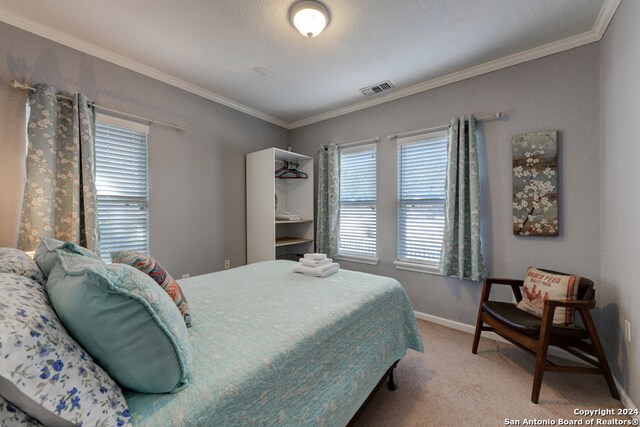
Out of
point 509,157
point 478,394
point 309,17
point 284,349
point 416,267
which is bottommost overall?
point 478,394

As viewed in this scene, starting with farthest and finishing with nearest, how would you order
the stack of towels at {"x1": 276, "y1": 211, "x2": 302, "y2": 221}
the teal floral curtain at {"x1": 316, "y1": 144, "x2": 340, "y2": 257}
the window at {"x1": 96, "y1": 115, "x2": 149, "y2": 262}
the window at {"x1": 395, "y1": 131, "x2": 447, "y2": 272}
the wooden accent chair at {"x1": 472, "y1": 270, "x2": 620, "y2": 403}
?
the stack of towels at {"x1": 276, "y1": 211, "x2": 302, "y2": 221}, the teal floral curtain at {"x1": 316, "y1": 144, "x2": 340, "y2": 257}, the window at {"x1": 395, "y1": 131, "x2": 447, "y2": 272}, the window at {"x1": 96, "y1": 115, "x2": 149, "y2": 262}, the wooden accent chair at {"x1": 472, "y1": 270, "x2": 620, "y2": 403}

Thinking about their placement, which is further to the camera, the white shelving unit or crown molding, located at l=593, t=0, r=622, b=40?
the white shelving unit

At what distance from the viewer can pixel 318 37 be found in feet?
7.01

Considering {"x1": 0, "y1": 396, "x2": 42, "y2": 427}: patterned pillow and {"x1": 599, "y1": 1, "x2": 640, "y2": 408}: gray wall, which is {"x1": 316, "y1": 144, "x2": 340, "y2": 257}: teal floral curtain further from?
{"x1": 0, "y1": 396, "x2": 42, "y2": 427}: patterned pillow

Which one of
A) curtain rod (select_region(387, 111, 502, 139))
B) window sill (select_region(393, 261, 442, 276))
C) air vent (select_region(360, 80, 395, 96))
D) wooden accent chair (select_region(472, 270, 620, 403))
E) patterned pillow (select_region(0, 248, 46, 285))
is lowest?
wooden accent chair (select_region(472, 270, 620, 403))

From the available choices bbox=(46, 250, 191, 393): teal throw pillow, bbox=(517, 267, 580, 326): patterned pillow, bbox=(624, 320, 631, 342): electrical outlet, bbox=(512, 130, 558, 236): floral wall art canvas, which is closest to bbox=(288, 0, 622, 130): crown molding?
bbox=(512, 130, 558, 236): floral wall art canvas

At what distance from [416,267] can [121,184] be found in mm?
3174

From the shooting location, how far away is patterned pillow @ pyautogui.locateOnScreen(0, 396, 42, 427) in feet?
1.70

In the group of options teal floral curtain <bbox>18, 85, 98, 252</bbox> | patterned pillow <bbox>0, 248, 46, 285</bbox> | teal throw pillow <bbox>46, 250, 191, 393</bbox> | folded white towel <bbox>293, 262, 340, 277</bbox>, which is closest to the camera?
teal throw pillow <bbox>46, 250, 191, 393</bbox>

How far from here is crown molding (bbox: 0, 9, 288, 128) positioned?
6.32 ft

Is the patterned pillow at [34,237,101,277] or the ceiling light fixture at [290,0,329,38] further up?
the ceiling light fixture at [290,0,329,38]

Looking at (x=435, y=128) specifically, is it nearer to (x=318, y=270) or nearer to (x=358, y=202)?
(x=358, y=202)

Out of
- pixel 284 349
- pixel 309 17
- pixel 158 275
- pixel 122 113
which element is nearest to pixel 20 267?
pixel 158 275

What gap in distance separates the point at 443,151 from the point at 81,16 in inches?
130
